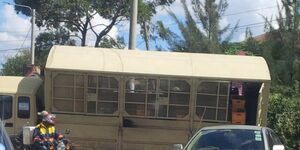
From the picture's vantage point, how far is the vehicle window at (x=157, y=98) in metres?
12.7

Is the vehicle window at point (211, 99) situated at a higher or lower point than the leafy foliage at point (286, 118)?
higher

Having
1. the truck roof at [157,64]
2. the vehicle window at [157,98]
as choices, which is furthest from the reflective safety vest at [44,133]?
the vehicle window at [157,98]

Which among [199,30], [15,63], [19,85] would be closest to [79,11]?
[199,30]

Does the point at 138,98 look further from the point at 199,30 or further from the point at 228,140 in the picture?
the point at 199,30

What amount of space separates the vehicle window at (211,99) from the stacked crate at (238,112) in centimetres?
25

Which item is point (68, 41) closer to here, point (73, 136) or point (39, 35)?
point (39, 35)

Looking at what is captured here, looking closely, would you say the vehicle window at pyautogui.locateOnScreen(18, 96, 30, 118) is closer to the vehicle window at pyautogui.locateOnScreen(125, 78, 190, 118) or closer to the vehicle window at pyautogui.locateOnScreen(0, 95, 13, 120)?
the vehicle window at pyautogui.locateOnScreen(0, 95, 13, 120)

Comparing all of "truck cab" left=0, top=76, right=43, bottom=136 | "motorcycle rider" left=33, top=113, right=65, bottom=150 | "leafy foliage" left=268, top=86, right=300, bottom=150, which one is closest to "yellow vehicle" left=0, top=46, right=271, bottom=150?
"truck cab" left=0, top=76, right=43, bottom=136

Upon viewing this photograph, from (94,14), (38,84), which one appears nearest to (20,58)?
(94,14)

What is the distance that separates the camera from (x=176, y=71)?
12680 millimetres

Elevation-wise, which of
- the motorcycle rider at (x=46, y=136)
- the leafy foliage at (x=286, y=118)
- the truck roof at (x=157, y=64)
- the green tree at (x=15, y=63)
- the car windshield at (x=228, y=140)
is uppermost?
the truck roof at (x=157, y=64)

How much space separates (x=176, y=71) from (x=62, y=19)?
22527 millimetres

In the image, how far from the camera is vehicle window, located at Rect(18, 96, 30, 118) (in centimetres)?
1284

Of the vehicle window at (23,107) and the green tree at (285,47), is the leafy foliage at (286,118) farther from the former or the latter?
the vehicle window at (23,107)
